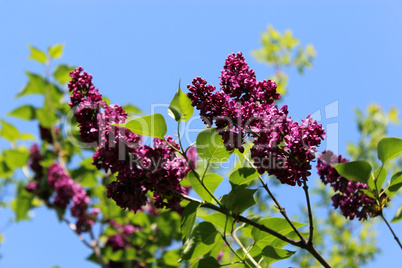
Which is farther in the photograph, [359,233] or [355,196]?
[359,233]

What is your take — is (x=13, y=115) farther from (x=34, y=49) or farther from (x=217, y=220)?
(x=217, y=220)

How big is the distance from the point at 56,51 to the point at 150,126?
17.3 feet

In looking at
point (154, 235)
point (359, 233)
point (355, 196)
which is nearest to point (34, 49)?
point (154, 235)

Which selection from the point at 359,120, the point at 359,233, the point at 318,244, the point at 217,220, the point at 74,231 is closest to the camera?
the point at 217,220

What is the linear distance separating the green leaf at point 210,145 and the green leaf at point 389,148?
0.75 metres

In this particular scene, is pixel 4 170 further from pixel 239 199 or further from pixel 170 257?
pixel 239 199

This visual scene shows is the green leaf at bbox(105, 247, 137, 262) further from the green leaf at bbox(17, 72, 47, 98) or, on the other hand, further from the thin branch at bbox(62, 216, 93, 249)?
the green leaf at bbox(17, 72, 47, 98)

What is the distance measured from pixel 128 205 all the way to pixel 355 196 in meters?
1.22

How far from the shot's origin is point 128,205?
192cm

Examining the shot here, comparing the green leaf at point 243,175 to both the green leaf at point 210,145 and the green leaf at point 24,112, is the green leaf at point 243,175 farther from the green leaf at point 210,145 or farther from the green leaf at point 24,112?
the green leaf at point 24,112

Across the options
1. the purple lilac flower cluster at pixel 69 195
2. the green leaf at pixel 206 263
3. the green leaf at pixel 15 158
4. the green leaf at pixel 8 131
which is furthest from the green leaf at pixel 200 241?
the green leaf at pixel 8 131

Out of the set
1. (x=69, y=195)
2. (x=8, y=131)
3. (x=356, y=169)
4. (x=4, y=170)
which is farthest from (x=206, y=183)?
(x=8, y=131)

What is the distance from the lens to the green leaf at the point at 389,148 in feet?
6.09

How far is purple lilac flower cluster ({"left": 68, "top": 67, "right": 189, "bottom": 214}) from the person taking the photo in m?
1.84
